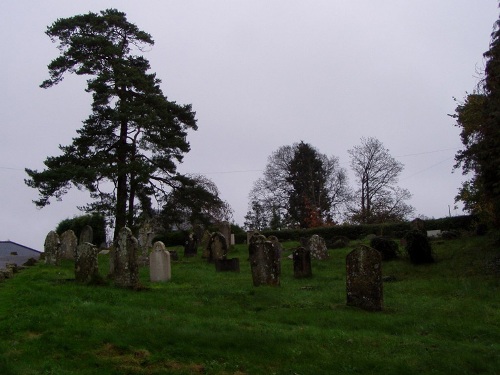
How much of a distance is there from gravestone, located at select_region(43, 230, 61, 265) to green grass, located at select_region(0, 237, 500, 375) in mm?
5579

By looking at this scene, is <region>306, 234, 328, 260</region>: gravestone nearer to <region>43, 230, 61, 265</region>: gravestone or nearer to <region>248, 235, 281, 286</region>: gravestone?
<region>248, 235, 281, 286</region>: gravestone

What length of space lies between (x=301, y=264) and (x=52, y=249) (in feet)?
33.4

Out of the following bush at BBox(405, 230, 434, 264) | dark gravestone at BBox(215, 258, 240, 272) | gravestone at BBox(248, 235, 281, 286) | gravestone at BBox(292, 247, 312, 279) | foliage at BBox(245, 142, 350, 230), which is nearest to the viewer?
gravestone at BBox(248, 235, 281, 286)

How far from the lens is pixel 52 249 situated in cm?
2353

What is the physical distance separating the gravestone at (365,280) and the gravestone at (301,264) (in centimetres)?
563

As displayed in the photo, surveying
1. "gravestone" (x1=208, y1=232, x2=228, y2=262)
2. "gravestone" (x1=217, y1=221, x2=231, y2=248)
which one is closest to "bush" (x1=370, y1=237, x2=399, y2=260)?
"gravestone" (x1=208, y1=232, x2=228, y2=262)

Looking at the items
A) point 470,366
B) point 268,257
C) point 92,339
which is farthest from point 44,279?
point 470,366

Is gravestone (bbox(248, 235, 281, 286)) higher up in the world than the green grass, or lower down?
higher up

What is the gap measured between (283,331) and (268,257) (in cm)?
605

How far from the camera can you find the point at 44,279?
57.4ft

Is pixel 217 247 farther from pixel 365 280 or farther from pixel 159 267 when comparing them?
pixel 365 280

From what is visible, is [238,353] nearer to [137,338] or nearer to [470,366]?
[137,338]

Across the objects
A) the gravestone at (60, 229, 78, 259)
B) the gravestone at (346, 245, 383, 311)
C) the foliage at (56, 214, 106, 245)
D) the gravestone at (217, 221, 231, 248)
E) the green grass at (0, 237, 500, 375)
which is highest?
the foliage at (56, 214, 106, 245)

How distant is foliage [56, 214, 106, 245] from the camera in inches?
1391
